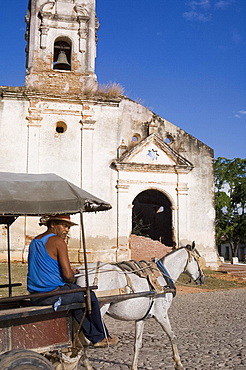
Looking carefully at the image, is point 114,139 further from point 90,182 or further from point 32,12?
point 32,12

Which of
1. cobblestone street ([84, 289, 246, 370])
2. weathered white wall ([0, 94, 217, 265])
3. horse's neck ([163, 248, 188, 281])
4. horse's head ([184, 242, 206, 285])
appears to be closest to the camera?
cobblestone street ([84, 289, 246, 370])

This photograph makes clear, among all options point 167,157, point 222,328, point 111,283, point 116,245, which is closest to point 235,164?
point 167,157

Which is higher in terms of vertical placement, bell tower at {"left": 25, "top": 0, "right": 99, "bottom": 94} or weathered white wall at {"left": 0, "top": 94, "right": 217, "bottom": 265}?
bell tower at {"left": 25, "top": 0, "right": 99, "bottom": 94}

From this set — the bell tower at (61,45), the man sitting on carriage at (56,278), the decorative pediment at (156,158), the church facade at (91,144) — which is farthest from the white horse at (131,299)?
the bell tower at (61,45)

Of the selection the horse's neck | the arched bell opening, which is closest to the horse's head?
the horse's neck

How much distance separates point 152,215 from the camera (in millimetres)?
24844

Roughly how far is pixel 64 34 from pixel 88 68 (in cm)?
188

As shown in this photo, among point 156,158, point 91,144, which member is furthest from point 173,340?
point 156,158

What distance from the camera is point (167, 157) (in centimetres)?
1750

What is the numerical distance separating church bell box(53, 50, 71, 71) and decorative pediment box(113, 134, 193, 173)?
460cm

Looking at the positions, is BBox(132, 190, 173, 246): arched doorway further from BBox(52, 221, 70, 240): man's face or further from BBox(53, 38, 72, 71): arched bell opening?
BBox(52, 221, 70, 240): man's face

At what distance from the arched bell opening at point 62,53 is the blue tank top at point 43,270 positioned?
14010 millimetres

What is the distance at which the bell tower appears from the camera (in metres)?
17.0

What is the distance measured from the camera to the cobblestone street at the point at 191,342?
520 centimetres
